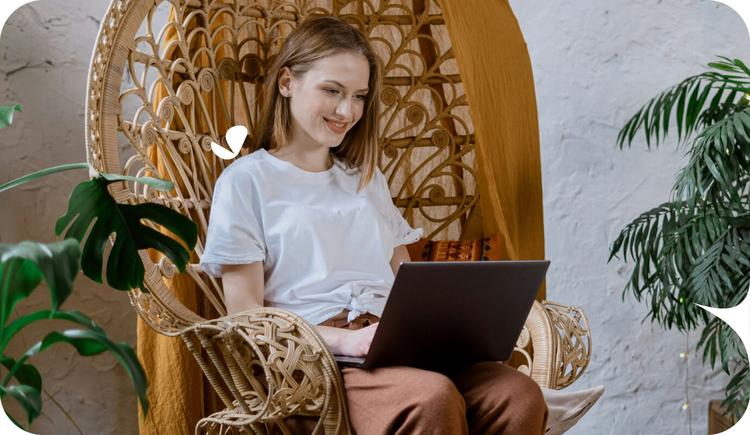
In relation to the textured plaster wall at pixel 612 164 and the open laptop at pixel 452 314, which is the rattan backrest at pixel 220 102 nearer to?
the open laptop at pixel 452 314

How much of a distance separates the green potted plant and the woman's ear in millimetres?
483

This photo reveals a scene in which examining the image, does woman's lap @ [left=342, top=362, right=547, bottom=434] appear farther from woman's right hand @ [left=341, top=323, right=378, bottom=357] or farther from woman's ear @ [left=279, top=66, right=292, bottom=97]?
woman's ear @ [left=279, top=66, right=292, bottom=97]

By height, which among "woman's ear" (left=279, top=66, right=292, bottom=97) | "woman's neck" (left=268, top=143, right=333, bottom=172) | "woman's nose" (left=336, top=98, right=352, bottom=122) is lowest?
"woman's neck" (left=268, top=143, right=333, bottom=172)

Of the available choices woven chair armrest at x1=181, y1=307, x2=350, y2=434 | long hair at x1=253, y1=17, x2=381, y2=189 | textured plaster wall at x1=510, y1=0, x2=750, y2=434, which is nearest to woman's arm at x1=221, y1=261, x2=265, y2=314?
woven chair armrest at x1=181, y1=307, x2=350, y2=434

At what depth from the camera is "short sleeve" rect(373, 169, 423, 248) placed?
1.97 meters

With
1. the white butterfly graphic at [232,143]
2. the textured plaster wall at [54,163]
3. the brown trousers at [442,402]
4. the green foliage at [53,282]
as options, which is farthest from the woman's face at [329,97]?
the green foliage at [53,282]

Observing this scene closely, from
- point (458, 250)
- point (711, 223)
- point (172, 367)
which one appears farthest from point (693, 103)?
point (172, 367)

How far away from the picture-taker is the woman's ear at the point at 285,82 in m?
1.91

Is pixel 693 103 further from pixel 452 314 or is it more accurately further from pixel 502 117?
pixel 452 314

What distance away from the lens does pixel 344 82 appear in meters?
1.85

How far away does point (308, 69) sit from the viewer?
187 centimetres

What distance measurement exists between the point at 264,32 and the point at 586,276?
129cm

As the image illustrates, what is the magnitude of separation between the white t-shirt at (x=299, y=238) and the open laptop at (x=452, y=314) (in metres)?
0.22

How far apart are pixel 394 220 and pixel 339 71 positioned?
1.15ft
